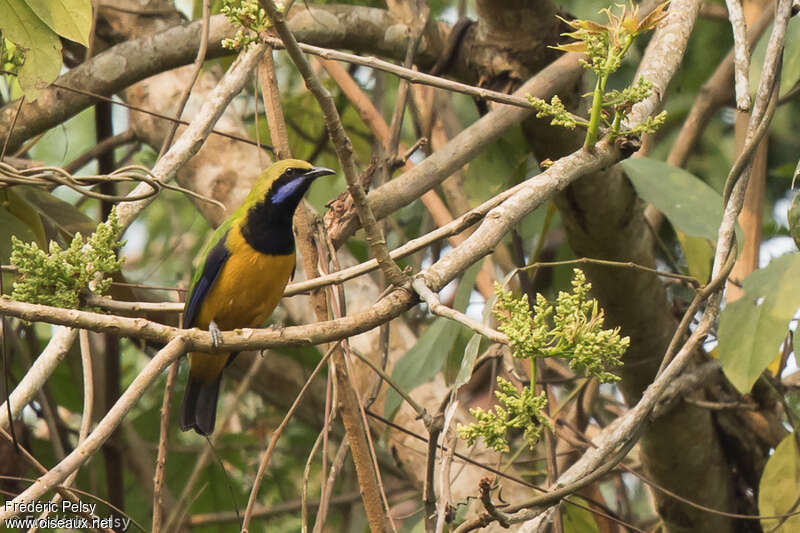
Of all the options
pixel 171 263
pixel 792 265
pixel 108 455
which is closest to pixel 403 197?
pixel 792 265

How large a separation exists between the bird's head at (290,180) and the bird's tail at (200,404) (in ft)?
3.50

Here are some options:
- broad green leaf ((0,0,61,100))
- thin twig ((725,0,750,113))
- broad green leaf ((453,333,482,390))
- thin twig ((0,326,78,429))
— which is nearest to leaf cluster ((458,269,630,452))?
broad green leaf ((453,333,482,390))

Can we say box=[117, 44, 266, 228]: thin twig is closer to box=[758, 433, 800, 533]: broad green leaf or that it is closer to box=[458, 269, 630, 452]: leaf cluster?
box=[458, 269, 630, 452]: leaf cluster

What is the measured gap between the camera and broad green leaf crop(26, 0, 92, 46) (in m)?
2.71

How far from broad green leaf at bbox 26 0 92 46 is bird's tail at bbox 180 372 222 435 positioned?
2.17 metres

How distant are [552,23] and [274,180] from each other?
50.7 inches

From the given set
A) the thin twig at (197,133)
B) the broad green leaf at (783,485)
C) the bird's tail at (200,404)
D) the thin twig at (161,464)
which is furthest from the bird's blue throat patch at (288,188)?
the broad green leaf at (783,485)

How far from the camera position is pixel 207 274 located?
4.09 metres

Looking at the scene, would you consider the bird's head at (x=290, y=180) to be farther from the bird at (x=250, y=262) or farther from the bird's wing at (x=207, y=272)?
the bird's wing at (x=207, y=272)

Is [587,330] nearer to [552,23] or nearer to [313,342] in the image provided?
[313,342]

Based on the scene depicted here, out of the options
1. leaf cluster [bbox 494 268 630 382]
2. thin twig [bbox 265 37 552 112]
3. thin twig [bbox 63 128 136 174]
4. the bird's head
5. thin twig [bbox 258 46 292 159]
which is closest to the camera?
leaf cluster [bbox 494 268 630 382]

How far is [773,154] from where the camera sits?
5.98 m

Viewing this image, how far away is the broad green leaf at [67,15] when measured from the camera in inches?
107

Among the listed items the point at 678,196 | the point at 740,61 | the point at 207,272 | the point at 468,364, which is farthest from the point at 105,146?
the point at 740,61
